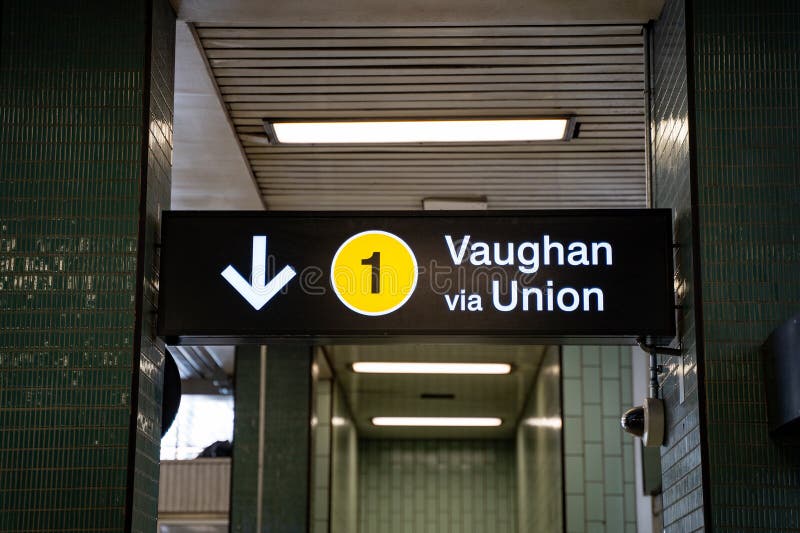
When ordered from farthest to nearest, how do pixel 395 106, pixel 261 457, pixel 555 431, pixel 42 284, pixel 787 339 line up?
pixel 555 431 → pixel 261 457 → pixel 395 106 → pixel 42 284 → pixel 787 339

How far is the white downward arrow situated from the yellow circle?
20 centimetres

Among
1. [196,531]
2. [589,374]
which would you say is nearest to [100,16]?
[589,374]

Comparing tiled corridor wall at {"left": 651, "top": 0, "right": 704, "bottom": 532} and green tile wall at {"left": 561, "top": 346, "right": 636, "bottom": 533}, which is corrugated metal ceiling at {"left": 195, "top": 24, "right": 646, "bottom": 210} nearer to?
tiled corridor wall at {"left": 651, "top": 0, "right": 704, "bottom": 532}

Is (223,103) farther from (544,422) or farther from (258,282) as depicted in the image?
(544,422)

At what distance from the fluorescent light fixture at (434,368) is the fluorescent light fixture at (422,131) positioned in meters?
5.48

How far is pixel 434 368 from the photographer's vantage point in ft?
40.4

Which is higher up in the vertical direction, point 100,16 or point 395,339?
point 100,16

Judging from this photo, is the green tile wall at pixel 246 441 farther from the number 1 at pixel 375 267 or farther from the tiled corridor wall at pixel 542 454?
the number 1 at pixel 375 267

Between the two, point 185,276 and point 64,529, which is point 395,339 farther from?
point 64,529

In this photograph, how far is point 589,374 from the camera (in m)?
10.6

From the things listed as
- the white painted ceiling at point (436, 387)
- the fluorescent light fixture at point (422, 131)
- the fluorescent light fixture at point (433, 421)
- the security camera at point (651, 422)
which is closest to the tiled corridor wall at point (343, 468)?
the white painted ceiling at point (436, 387)

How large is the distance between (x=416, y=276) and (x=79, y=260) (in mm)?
1336

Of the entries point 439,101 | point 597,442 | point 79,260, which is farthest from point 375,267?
point 597,442

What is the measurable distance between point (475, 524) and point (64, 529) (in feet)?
43.6
